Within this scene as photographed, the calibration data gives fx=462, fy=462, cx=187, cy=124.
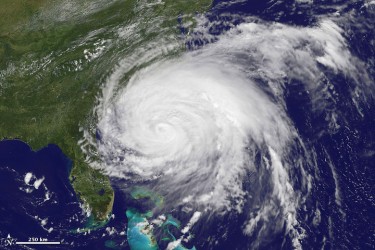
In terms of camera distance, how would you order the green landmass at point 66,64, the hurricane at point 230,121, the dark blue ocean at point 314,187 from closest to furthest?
the dark blue ocean at point 314,187 < the hurricane at point 230,121 < the green landmass at point 66,64

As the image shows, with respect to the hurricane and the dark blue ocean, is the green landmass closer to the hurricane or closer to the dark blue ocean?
the dark blue ocean

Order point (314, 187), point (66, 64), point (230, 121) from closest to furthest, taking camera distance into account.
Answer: point (314, 187) < point (230, 121) < point (66, 64)

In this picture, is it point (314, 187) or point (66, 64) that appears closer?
point (314, 187)

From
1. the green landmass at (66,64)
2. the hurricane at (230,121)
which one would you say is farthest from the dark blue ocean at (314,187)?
the green landmass at (66,64)

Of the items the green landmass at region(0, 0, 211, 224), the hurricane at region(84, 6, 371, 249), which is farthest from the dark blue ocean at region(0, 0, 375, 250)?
the green landmass at region(0, 0, 211, 224)

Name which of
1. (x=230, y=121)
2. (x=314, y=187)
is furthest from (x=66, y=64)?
(x=314, y=187)

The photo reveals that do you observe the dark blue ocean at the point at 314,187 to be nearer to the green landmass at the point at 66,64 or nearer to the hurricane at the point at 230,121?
the hurricane at the point at 230,121

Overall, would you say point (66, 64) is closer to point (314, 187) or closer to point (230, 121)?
point (230, 121)
